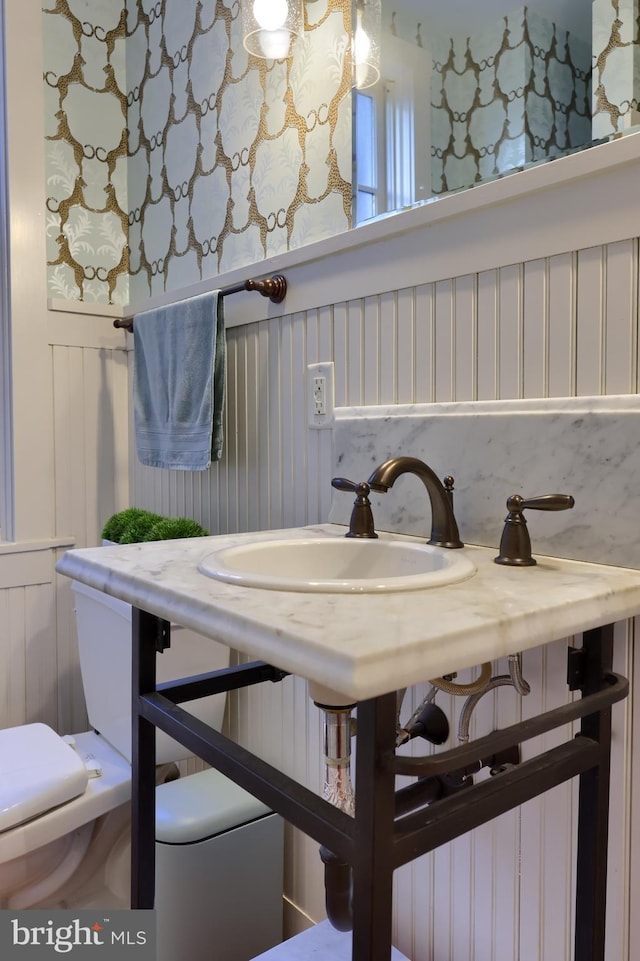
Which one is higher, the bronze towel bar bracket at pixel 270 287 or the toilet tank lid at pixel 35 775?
the bronze towel bar bracket at pixel 270 287

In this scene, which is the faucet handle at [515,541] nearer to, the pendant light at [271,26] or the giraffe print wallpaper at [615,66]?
the giraffe print wallpaper at [615,66]

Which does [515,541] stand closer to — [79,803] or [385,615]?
[385,615]

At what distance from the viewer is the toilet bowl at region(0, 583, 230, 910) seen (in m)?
1.19

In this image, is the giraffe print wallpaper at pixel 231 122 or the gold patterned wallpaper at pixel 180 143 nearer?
the giraffe print wallpaper at pixel 231 122

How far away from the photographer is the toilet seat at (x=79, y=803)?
1.14 meters

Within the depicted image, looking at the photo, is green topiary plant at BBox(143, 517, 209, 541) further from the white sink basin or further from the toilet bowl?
the white sink basin

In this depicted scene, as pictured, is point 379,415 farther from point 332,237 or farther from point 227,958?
point 227,958

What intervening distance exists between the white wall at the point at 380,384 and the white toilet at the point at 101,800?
164mm

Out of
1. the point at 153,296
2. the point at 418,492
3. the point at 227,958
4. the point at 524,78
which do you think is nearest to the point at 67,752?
the point at 227,958

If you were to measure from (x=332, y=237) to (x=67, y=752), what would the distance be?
1082 mm

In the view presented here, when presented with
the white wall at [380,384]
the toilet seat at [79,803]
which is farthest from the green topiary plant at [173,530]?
the toilet seat at [79,803]

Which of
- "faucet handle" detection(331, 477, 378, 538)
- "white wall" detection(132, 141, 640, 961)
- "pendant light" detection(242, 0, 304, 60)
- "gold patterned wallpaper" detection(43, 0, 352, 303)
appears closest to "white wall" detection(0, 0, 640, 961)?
"white wall" detection(132, 141, 640, 961)

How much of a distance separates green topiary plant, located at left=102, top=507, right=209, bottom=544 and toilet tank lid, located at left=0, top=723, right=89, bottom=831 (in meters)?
0.44

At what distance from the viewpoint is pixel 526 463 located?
0.93 metres
